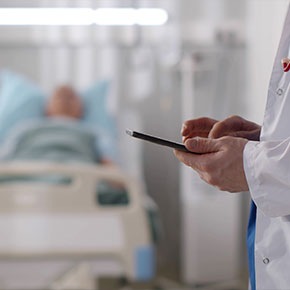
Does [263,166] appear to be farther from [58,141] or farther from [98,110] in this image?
[98,110]

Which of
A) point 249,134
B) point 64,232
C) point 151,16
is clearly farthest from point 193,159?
point 151,16

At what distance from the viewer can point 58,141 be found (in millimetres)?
2557

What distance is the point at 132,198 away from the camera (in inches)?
80.2

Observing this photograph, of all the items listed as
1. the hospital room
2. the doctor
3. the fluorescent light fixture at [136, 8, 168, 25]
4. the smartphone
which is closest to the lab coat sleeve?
the doctor

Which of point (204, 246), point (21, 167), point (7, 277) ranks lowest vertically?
point (204, 246)

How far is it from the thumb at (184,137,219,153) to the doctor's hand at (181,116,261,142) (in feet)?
0.52

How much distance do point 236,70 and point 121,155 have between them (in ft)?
3.16

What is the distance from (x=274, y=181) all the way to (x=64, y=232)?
1.23m

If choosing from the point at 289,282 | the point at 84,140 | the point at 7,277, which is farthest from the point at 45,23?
the point at 289,282

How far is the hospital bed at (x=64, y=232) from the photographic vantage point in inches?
74.9

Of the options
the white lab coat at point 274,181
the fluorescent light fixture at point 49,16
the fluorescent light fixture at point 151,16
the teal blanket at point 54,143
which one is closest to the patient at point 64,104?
the teal blanket at point 54,143

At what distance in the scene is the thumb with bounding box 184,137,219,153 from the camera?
0.86m

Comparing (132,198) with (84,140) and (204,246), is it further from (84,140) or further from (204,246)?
(204,246)

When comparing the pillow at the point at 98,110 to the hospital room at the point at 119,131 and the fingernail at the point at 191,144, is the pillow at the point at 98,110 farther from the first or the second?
the fingernail at the point at 191,144
